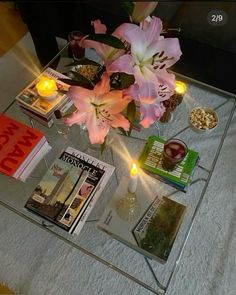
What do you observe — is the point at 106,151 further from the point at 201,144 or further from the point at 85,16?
the point at 85,16

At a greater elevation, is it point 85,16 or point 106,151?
point 85,16

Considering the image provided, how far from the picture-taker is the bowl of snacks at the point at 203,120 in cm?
136

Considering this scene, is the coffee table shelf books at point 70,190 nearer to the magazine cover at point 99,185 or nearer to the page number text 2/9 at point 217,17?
the magazine cover at point 99,185

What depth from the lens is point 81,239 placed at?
1.38m

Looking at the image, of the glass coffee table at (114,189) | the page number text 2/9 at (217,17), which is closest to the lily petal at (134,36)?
the glass coffee table at (114,189)

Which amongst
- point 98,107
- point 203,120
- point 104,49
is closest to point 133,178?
point 98,107

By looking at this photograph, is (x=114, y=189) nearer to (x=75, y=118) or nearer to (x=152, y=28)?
(x=75, y=118)

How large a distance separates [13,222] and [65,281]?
35 centimetres

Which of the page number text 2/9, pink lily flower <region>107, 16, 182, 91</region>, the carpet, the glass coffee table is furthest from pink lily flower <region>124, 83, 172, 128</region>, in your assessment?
the carpet

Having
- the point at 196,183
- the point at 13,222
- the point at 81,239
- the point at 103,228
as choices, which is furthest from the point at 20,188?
the point at 196,183

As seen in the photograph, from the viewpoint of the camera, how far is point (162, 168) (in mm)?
1200

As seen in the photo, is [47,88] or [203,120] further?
[203,120]

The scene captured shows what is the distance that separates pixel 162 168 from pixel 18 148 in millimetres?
535

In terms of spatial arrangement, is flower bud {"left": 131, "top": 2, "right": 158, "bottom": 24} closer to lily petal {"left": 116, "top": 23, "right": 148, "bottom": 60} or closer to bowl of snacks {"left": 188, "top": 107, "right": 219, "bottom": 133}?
lily petal {"left": 116, "top": 23, "right": 148, "bottom": 60}
